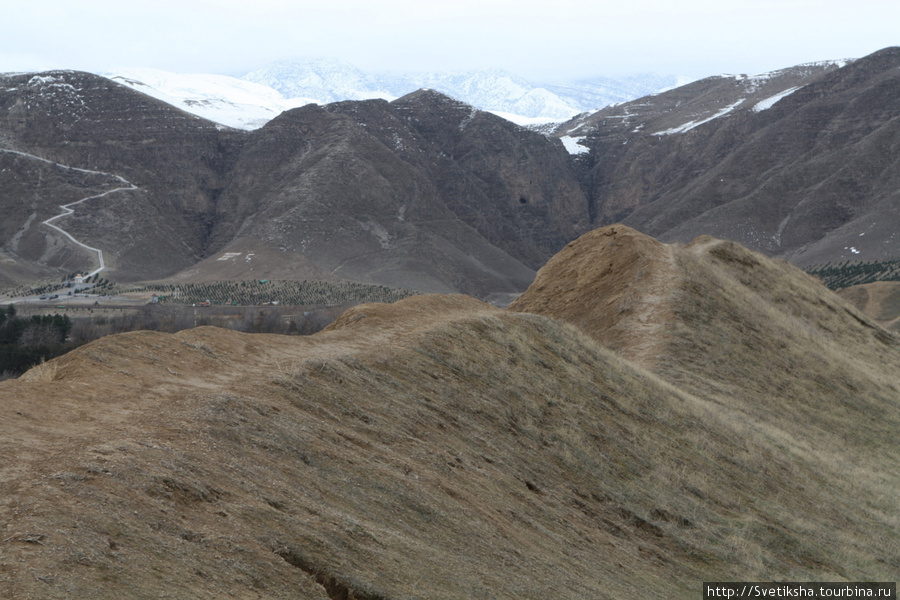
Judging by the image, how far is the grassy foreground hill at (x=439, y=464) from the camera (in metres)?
7.00

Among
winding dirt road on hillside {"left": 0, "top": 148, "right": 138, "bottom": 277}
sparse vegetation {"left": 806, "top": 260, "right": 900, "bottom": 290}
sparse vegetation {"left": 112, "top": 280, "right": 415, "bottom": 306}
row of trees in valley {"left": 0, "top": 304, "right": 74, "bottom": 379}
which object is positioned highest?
winding dirt road on hillside {"left": 0, "top": 148, "right": 138, "bottom": 277}

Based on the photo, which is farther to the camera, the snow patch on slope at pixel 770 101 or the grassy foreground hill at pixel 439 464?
the snow patch on slope at pixel 770 101

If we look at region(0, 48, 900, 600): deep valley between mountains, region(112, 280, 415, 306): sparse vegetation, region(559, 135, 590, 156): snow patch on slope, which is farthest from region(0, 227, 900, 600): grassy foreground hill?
region(559, 135, 590, 156): snow patch on slope

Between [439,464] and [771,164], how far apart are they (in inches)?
5375

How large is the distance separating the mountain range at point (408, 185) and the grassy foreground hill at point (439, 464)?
8293 centimetres

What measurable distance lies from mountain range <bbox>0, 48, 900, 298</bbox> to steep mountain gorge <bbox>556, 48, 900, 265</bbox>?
365mm

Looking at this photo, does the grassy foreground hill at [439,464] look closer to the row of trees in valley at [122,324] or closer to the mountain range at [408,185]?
the row of trees in valley at [122,324]

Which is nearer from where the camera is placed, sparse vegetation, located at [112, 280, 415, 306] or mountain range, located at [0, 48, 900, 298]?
sparse vegetation, located at [112, 280, 415, 306]

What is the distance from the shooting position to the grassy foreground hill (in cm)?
700

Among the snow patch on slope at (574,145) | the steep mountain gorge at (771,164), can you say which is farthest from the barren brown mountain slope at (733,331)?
the snow patch on slope at (574,145)

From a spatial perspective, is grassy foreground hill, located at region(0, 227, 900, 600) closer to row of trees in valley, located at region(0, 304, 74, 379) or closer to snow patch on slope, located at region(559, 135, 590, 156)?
row of trees in valley, located at region(0, 304, 74, 379)

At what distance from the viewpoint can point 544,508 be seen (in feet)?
39.9

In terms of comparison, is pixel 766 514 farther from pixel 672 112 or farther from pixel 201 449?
pixel 672 112

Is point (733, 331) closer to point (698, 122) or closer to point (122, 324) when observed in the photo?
point (122, 324)
